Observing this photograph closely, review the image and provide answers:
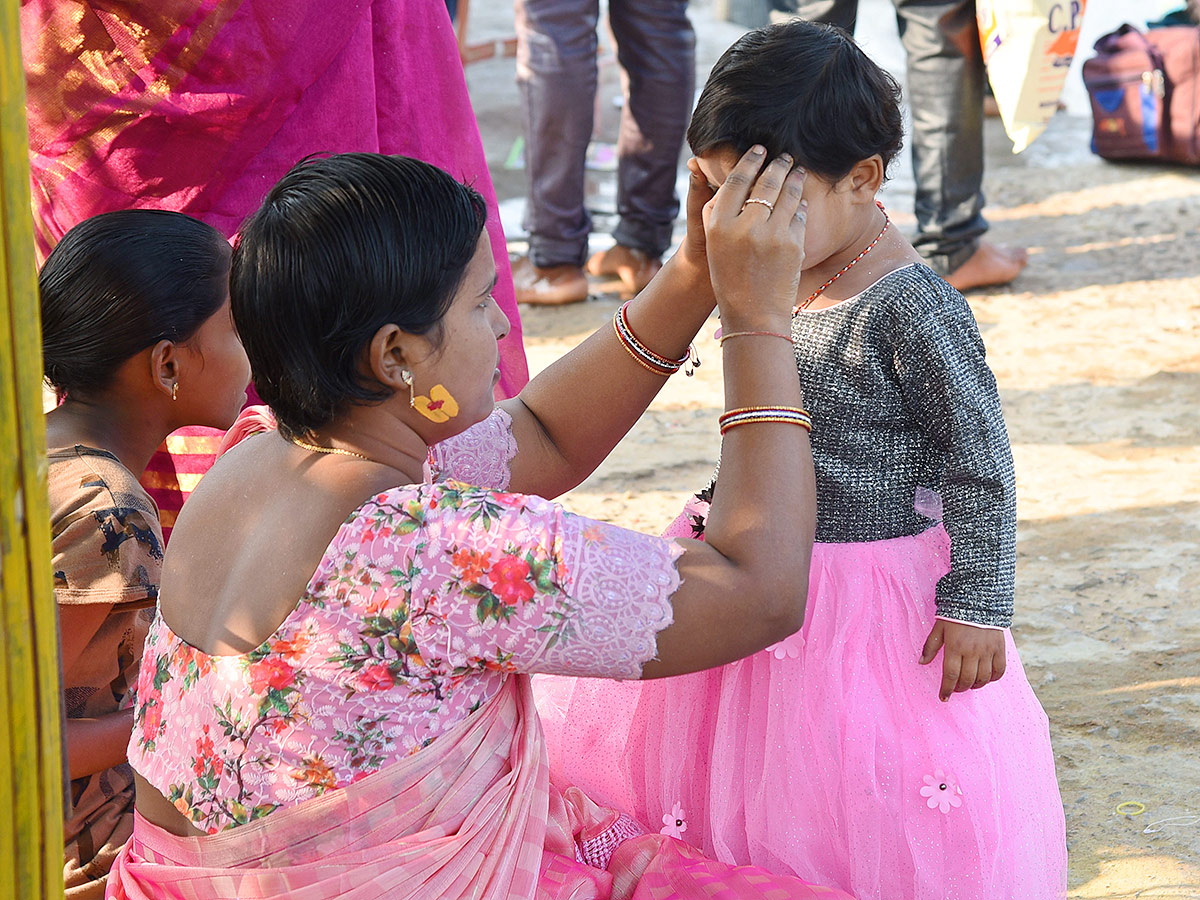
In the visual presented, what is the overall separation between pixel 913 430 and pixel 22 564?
1.25 metres

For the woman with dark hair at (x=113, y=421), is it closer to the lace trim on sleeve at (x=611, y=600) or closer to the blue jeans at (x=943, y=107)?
the lace trim on sleeve at (x=611, y=600)

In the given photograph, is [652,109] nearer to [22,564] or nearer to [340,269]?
[340,269]

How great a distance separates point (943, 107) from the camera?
4.78m

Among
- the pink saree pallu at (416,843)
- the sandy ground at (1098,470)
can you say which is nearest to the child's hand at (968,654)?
the pink saree pallu at (416,843)

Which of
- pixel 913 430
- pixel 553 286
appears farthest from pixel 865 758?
pixel 553 286

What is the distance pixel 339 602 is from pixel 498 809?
1.04 feet

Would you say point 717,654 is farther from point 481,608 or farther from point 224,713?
point 224,713

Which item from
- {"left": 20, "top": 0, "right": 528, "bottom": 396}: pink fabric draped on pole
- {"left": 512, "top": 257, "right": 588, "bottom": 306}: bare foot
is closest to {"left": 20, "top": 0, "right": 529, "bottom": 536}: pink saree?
{"left": 20, "top": 0, "right": 528, "bottom": 396}: pink fabric draped on pole

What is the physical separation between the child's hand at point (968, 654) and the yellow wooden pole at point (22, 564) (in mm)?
1141

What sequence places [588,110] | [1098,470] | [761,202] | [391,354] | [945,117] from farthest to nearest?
[588,110]
[945,117]
[1098,470]
[761,202]
[391,354]

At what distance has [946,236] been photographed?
498 cm

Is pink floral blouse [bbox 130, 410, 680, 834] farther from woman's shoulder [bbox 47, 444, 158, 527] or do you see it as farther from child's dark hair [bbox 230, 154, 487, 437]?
woman's shoulder [bbox 47, 444, 158, 527]

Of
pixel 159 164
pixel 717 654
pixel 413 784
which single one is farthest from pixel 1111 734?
pixel 159 164

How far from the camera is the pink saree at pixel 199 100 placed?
2.22 meters
